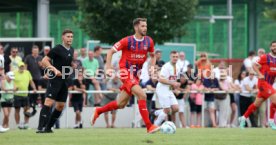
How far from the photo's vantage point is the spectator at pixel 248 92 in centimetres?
2733

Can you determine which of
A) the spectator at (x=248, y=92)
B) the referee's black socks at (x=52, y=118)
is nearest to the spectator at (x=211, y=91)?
the spectator at (x=248, y=92)

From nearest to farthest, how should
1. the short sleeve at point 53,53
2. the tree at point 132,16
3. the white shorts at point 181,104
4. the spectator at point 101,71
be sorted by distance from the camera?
the short sleeve at point 53,53, the white shorts at point 181,104, the spectator at point 101,71, the tree at point 132,16

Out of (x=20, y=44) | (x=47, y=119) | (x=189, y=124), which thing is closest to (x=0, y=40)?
(x=20, y=44)

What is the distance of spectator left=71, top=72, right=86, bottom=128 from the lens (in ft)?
83.5

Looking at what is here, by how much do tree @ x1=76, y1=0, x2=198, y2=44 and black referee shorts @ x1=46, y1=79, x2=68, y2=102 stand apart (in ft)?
41.0

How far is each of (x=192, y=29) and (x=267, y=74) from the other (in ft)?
88.1

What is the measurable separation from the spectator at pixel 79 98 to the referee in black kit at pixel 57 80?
282 inches

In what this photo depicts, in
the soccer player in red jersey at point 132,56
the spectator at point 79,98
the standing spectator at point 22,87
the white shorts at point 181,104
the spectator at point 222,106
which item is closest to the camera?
the soccer player in red jersey at point 132,56

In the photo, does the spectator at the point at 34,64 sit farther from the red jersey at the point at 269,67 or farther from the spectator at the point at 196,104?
the red jersey at the point at 269,67

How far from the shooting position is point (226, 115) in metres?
27.3

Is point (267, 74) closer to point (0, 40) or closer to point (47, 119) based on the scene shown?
point (47, 119)

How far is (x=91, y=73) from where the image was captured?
1049 inches

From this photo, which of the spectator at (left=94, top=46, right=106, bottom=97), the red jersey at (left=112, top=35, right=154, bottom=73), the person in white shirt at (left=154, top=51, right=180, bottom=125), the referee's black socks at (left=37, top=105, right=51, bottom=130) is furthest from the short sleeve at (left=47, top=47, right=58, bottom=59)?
the spectator at (left=94, top=46, right=106, bottom=97)

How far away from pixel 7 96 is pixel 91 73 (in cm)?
309
